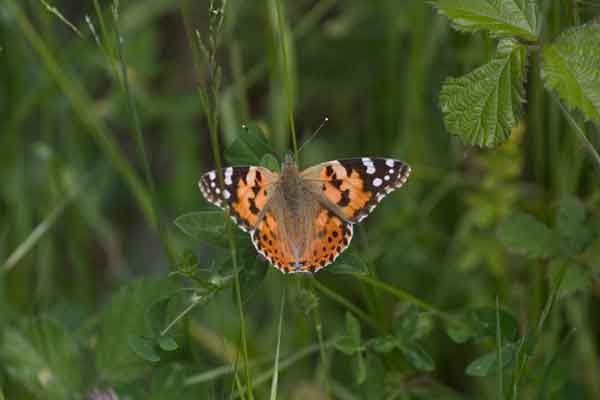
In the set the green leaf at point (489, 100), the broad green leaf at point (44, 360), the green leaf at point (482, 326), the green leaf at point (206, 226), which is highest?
the green leaf at point (489, 100)

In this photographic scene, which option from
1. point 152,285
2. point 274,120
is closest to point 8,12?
point 274,120

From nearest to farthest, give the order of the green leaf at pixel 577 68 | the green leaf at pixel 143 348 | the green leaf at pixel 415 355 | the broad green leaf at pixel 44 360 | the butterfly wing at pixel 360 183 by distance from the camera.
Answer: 1. the green leaf at pixel 577 68
2. the green leaf at pixel 143 348
3. the green leaf at pixel 415 355
4. the butterfly wing at pixel 360 183
5. the broad green leaf at pixel 44 360

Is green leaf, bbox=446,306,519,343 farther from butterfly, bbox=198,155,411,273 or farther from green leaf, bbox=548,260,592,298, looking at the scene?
butterfly, bbox=198,155,411,273

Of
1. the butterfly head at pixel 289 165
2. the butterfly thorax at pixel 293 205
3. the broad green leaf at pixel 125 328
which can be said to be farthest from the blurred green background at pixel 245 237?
the butterfly head at pixel 289 165

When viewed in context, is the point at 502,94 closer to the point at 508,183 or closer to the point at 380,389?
the point at 380,389

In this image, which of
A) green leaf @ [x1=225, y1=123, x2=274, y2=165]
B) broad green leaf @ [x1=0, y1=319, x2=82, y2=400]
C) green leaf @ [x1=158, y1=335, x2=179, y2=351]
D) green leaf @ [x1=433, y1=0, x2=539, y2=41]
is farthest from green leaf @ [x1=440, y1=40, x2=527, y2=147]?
broad green leaf @ [x1=0, y1=319, x2=82, y2=400]

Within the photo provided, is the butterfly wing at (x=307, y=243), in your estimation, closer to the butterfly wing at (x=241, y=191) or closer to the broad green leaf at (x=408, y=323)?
the butterfly wing at (x=241, y=191)

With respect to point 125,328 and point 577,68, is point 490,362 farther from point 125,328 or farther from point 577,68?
point 125,328
